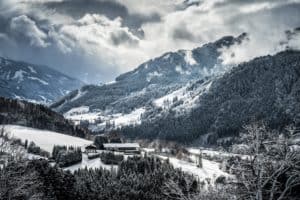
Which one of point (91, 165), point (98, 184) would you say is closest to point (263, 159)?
point (98, 184)

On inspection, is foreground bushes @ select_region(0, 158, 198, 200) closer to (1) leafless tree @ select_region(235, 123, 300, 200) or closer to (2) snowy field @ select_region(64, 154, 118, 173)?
(2) snowy field @ select_region(64, 154, 118, 173)

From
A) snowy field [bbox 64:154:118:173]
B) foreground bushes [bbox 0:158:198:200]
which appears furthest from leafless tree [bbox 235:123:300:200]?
snowy field [bbox 64:154:118:173]

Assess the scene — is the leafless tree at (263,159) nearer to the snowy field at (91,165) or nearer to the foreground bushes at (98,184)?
the foreground bushes at (98,184)

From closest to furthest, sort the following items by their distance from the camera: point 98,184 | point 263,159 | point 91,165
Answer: point 263,159 → point 98,184 → point 91,165

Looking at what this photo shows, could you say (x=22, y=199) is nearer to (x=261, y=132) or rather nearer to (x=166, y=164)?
(x=261, y=132)

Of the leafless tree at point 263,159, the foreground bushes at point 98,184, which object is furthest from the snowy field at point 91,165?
the leafless tree at point 263,159

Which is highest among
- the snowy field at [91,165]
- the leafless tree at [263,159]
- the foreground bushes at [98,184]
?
the leafless tree at [263,159]

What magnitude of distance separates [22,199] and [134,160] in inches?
4247

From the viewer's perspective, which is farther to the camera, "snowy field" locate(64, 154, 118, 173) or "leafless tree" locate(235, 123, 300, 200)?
"snowy field" locate(64, 154, 118, 173)

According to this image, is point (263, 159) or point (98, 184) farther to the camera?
point (98, 184)

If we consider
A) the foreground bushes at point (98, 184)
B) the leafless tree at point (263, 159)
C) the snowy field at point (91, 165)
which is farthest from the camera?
the snowy field at point (91, 165)

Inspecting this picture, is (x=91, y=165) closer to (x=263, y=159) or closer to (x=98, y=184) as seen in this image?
(x=98, y=184)

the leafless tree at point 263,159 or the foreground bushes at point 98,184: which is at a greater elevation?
the leafless tree at point 263,159

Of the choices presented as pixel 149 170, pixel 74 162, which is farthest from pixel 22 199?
pixel 74 162
